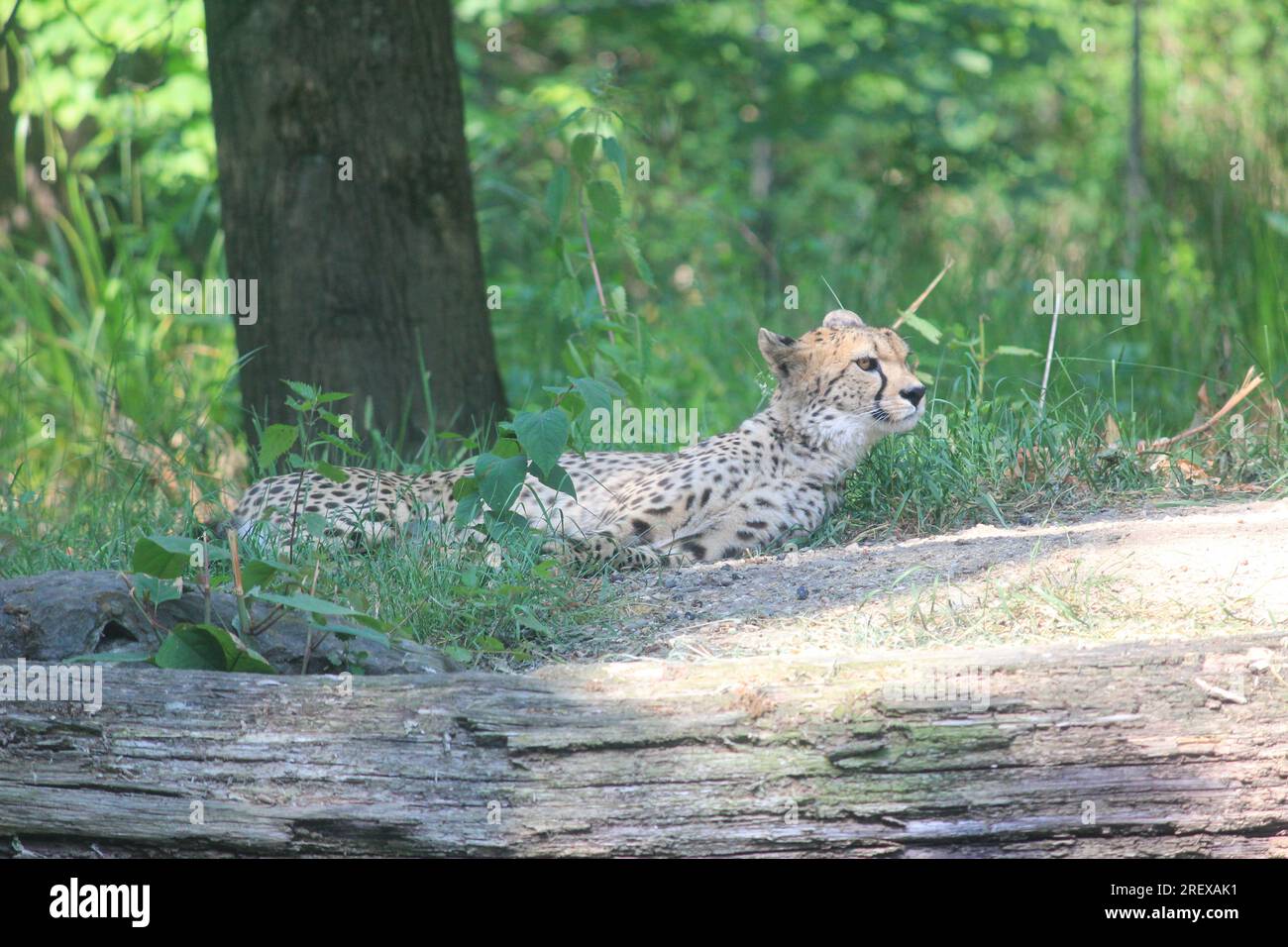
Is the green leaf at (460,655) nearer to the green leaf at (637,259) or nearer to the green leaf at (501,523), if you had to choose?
the green leaf at (501,523)

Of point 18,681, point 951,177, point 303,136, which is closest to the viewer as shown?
point 18,681

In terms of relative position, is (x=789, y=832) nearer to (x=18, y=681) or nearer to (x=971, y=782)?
(x=971, y=782)

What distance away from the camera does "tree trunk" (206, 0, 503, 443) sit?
5789mm

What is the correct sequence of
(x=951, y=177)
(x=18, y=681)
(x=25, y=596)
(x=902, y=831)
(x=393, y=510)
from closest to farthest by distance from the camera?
(x=902, y=831) → (x=18, y=681) → (x=25, y=596) → (x=393, y=510) → (x=951, y=177)

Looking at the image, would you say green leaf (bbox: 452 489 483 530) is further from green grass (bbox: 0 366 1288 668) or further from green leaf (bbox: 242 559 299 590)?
green leaf (bbox: 242 559 299 590)

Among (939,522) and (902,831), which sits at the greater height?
(939,522)

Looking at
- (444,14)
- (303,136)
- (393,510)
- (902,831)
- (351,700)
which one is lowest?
(902,831)

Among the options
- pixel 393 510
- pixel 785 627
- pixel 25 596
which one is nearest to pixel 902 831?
pixel 785 627

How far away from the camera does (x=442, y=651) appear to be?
3.70 meters

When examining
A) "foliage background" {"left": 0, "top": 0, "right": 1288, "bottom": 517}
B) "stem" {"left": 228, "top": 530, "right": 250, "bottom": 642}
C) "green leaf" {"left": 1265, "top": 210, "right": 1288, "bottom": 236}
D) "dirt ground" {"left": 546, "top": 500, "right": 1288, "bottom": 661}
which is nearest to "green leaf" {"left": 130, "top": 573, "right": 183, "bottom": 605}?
"stem" {"left": 228, "top": 530, "right": 250, "bottom": 642}

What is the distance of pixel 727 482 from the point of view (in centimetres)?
507

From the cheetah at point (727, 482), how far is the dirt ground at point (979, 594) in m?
0.44

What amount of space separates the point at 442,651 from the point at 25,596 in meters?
1.04

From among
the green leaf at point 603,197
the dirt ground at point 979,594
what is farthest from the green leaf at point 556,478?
the green leaf at point 603,197
